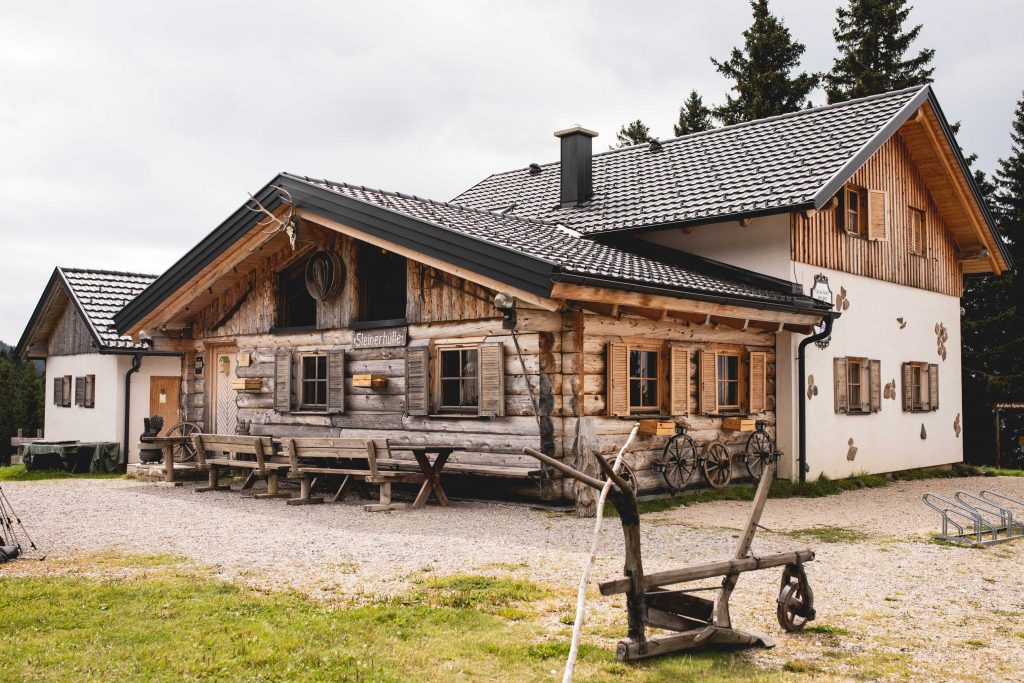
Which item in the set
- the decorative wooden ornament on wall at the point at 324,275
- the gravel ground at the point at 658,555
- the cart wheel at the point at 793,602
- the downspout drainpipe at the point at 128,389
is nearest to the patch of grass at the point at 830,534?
the gravel ground at the point at 658,555

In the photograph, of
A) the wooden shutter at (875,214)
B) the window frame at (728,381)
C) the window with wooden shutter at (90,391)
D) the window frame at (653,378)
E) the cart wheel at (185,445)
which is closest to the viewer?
the window frame at (653,378)

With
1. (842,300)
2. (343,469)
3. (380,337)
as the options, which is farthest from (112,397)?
(842,300)

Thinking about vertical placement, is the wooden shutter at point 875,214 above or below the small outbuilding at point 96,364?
above

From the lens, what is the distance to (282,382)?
15258 millimetres

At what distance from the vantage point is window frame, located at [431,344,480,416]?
1268 cm

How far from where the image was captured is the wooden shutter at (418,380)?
1307cm

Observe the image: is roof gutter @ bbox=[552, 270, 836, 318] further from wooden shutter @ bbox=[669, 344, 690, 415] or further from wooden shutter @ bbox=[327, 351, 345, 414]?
wooden shutter @ bbox=[327, 351, 345, 414]

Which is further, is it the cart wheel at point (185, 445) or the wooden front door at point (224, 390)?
the wooden front door at point (224, 390)

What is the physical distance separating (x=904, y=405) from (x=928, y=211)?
3948 millimetres

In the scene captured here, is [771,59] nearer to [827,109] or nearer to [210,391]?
[827,109]

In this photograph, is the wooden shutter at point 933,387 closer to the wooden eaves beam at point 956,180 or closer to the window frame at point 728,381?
the wooden eaves beam at point 956,180

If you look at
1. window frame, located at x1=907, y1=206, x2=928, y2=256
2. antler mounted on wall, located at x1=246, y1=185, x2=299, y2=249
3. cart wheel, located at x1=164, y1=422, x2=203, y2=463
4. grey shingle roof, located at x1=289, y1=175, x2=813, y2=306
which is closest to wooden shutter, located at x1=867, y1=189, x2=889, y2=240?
window frame, located at x1=907, y1=206, x2=928, y2=256

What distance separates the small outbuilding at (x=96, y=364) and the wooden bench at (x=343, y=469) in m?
8.06

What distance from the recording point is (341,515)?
Result: 11.5 m
